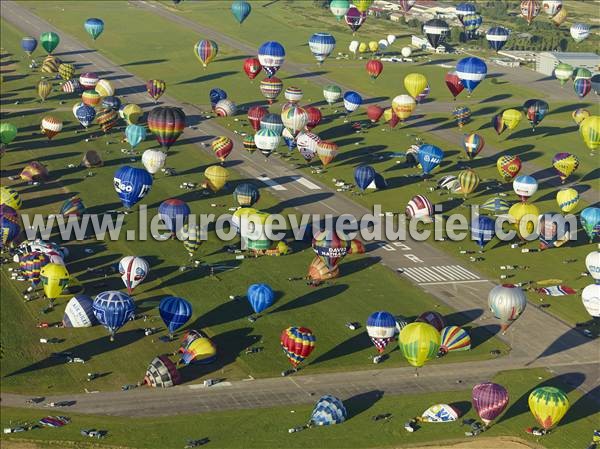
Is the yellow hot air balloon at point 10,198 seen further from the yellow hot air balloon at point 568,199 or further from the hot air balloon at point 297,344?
the yellow hot air balloon at point 568,199

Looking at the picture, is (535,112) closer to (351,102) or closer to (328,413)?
(351,102)

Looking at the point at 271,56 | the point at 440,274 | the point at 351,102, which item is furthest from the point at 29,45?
the point at 440,274

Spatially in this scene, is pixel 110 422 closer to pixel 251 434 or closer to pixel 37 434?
pixel 37 434

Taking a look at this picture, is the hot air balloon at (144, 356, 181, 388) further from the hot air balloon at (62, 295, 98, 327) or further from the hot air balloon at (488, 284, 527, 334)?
the hot air balloon at (488, 284, 527, 334)

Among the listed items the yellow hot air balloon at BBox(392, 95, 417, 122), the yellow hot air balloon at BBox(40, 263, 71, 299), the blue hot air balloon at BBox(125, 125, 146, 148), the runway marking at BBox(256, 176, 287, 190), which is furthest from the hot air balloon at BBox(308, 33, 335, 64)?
the yellow hot air balloon at BBox(40, 263, 71, 299)

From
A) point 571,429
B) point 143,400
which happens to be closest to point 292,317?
point 143,400

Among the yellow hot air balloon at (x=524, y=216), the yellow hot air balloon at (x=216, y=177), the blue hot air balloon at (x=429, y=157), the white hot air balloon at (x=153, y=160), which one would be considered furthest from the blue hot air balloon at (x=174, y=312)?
the blue hot air balloon at (x=429, y=157)
